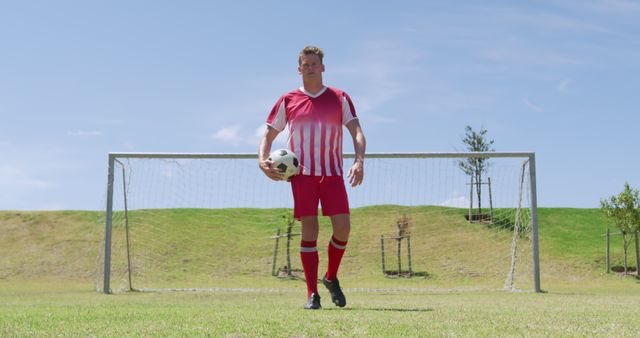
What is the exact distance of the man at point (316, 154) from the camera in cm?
564

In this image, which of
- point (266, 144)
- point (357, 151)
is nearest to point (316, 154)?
point (357, 151)

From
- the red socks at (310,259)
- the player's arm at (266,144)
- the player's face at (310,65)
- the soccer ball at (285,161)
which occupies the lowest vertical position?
the red socks at (310,259)

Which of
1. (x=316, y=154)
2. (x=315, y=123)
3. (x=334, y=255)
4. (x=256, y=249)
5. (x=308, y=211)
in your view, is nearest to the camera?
(x=308, y=211)

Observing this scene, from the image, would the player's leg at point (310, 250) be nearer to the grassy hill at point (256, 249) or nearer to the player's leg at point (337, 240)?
the player's leg at point (337, 240)

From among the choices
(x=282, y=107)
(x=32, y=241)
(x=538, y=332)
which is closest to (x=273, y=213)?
(x=32, y=241)

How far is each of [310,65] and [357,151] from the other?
864mm

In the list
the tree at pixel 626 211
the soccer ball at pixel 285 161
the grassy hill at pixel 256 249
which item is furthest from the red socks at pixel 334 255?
the tree at pixel 626 211

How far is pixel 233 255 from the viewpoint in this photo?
19.2 meters

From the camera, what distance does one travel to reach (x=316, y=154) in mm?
5730

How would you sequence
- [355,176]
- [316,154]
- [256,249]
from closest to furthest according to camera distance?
[355,176], [316,154], [256,249]

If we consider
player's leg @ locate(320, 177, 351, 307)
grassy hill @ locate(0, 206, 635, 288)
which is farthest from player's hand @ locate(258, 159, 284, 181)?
grassy hill @ locate(0, 206, 635, 288)

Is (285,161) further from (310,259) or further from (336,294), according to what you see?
(336,294)

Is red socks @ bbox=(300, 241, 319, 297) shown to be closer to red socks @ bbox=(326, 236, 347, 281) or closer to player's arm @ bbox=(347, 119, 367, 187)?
red socks @ bbox=(326, 236, 347, 281)

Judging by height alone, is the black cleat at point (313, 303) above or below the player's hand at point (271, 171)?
below
